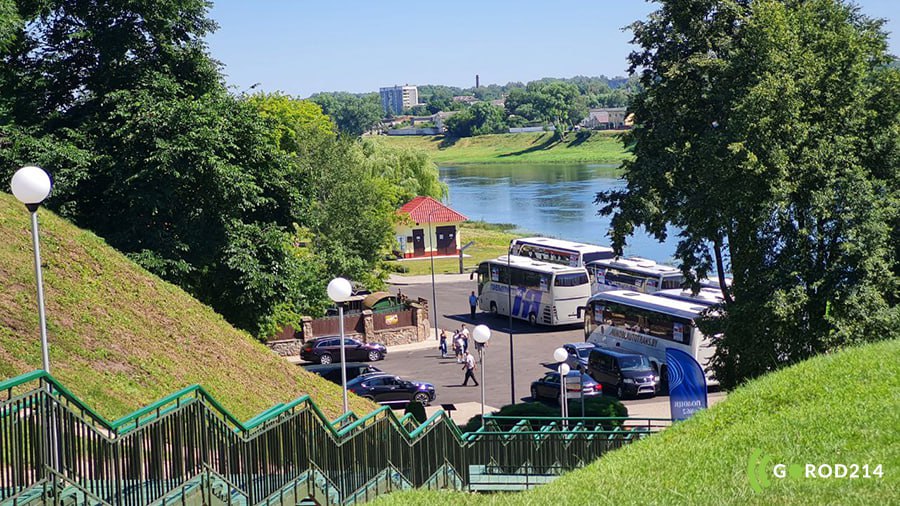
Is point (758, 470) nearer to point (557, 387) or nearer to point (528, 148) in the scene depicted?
point (557, 387)

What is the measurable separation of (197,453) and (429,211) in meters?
53.8

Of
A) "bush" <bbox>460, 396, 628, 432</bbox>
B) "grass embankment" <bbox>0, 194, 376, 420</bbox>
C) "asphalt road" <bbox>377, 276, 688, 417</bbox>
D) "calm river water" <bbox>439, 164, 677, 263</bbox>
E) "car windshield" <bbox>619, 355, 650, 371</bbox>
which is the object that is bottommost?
"calm river water" <bbox>439, 164, 677, 263</bbox>

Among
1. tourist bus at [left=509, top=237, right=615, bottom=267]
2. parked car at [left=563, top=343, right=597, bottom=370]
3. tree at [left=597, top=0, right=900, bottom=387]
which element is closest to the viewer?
tree at [left=597, top=0, right=900, bottom=387]

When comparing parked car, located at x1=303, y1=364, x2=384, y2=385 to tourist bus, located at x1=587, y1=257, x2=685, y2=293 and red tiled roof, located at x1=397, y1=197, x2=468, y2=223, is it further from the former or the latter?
red tiled roof, located at x1=397, y1=197, x2=468, y2=223

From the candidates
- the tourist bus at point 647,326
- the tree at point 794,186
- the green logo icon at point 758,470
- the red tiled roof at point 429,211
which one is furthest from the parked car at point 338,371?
the red tiled roof at point 429,211

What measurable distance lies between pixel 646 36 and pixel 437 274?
34.0m

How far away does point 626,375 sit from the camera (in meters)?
31.4

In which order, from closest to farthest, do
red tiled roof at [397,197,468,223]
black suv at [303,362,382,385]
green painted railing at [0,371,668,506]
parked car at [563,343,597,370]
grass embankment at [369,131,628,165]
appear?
green painted railing at [0,371,668,506] → black suv at [303,362,382,385] → parked car at [563,343,597,370] → red tiled roof at [397,197,468,223] → grass embankment at [369,131,628,165]

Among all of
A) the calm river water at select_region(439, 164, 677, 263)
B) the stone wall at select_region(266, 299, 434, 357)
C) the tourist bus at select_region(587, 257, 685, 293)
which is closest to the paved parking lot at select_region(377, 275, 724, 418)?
the stone wall at select_region(266, 299, 434, 357)

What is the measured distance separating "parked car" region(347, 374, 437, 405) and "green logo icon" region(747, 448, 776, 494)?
18879mm

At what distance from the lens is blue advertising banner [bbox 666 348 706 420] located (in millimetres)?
20062

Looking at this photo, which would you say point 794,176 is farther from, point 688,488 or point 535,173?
point 535,173

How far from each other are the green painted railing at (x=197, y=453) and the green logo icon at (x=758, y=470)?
15.2ft

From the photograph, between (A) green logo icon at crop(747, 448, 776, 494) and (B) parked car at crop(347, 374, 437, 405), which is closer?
(A) green logo icon at crop(747, 448, 776, 494)
